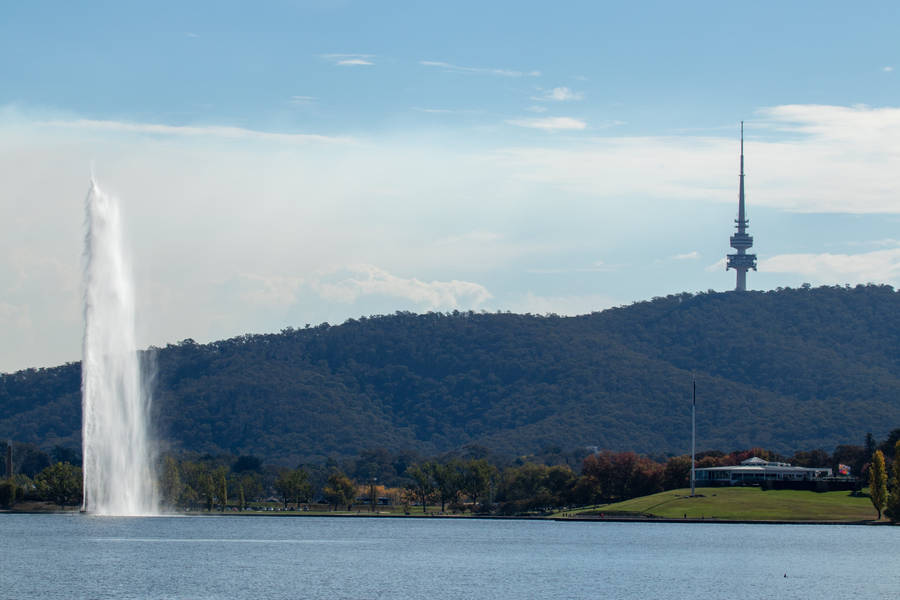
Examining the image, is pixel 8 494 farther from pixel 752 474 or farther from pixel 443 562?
pixel 443 562

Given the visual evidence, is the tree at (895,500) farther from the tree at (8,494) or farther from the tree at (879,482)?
the tree at (8,494)

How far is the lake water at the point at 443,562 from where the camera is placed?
7944 cm

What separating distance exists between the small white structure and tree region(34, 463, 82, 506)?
84.4 m

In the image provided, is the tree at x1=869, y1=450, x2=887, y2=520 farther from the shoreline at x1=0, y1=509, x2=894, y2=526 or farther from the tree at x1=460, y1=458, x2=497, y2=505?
the tree at x1=460, y1=458, x2=497, y2=505

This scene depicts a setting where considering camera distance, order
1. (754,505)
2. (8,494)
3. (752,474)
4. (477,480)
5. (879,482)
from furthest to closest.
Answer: (477,480), (8,494), (752,474), (754,505), (879,482)

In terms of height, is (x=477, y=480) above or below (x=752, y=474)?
below

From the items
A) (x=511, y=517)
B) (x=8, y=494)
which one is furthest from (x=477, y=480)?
(x=8, y=494)

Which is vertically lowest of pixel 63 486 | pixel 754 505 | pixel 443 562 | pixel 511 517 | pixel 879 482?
pixel 511 517

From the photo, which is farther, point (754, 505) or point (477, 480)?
point (477, 480)

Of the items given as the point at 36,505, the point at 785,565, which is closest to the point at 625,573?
the point at 785,565

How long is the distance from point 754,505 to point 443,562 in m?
67.2

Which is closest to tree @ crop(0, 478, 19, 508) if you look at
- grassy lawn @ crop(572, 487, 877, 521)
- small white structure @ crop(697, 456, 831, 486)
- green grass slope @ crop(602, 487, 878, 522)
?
grassy lawn @ crop(572, 487, 877, 521)

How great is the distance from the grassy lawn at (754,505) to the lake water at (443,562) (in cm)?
218

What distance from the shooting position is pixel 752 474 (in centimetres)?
18200
